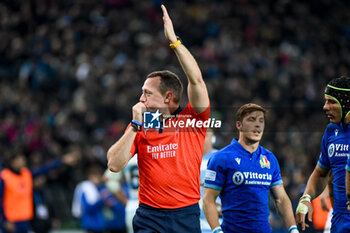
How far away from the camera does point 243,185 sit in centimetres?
531

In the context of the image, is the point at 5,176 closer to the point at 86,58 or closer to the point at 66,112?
the point at 66,112

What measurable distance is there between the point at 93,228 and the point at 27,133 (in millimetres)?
5629

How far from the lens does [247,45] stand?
58.6ft

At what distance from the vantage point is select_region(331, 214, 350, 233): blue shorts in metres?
Result: 5.14

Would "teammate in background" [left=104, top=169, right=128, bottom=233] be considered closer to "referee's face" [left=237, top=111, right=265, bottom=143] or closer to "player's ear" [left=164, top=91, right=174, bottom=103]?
"referee's face" [left=237, top=111, right=265, bottom=143]

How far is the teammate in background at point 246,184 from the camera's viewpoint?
5.29m

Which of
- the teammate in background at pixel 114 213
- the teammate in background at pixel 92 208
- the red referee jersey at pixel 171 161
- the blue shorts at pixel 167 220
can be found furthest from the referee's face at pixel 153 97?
the teammate in background at pixel 92 208

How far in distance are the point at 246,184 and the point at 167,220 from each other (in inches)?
34.8

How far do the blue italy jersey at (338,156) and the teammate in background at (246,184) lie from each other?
449mm

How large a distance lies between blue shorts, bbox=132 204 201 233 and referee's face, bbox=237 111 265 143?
0.95m

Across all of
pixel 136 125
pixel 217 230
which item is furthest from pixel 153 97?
pixel 217 230

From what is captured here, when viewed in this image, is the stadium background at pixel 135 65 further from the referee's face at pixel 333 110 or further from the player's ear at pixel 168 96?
the player's ear at pixel 168 96

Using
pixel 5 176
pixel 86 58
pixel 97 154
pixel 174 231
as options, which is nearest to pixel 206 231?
pixel 174 231

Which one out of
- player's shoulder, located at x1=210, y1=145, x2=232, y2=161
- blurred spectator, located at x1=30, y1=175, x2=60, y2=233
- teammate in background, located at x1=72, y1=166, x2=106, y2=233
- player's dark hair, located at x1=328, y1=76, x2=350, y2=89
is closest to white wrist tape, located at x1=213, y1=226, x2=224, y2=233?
player's shoulder, located at x1=210, y1=145, x2=232, y2=161
